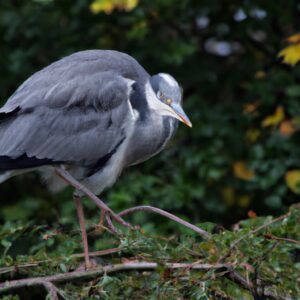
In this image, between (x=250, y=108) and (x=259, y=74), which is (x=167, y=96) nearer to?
(x=250, y=108)

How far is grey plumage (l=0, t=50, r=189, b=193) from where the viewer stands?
12.5 ft

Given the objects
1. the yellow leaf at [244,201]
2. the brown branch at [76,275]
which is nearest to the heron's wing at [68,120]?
the brown branch at [76,275]

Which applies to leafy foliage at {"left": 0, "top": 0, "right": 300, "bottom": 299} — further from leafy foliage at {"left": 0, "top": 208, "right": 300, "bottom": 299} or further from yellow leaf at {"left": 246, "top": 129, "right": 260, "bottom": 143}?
leafy foliage at {"left": 0, "top": 208, "right": 300, "bottom": 299}

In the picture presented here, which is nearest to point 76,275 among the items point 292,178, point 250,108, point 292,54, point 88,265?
point 88,265

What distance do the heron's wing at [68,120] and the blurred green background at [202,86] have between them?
1115mm

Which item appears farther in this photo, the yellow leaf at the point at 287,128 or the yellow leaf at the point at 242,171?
the yellow leaf at the point at 242,171

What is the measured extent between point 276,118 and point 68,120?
177 centimetres

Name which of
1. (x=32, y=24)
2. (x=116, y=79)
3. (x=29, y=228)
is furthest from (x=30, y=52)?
(x=29, y=228)

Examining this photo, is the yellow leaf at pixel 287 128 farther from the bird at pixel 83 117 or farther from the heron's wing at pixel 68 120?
the heron's wing at pixel 68 120

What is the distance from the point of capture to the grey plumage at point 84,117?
12.5 feet

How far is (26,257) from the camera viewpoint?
323cm

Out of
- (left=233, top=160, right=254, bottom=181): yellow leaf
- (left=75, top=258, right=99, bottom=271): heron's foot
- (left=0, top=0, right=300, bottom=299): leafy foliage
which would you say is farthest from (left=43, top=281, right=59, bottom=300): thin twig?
(left=233, top=160, right=254, bottom=181): yellow leaf

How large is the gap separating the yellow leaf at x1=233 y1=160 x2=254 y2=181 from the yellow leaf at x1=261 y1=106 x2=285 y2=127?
12.1 inches

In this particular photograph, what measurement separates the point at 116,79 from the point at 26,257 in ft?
3.48
